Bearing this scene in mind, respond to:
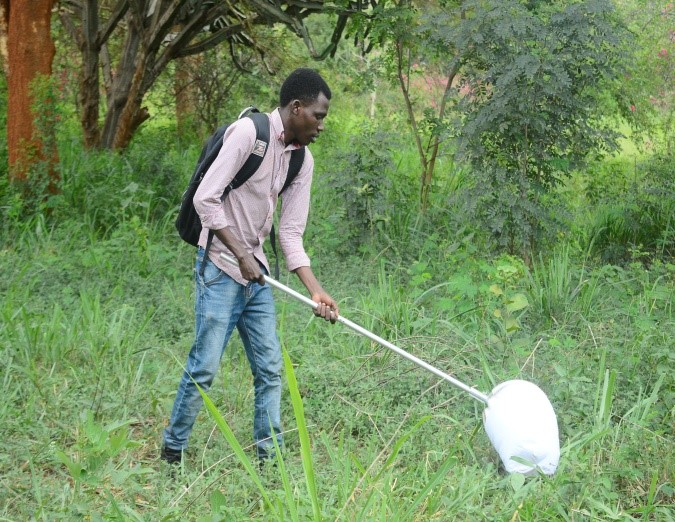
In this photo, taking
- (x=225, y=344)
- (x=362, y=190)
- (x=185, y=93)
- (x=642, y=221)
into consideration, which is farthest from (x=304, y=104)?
(x=185, y=93)

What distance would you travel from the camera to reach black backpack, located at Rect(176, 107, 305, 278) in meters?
3.58

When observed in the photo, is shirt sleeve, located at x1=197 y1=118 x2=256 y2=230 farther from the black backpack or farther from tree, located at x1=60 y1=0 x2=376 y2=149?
tree, located at x1=60 y1=0 x2=376 y2=149

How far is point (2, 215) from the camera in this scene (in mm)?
7535

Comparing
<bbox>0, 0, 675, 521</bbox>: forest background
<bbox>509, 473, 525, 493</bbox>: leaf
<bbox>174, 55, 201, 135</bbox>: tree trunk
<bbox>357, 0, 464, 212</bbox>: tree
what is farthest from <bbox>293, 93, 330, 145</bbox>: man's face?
<bbox>174, 55, 201, 135</bbox>: tree trunk

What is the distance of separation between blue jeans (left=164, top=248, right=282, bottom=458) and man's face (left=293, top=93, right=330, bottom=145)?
0.67 meters

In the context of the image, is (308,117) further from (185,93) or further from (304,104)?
(185,93)

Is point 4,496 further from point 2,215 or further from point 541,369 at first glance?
point 2,215

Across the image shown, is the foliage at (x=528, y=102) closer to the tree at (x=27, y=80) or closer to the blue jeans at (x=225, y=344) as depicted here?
the blue jeans at (x=225, y=344)

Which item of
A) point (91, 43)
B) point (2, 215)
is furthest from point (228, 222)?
point (91, 43)

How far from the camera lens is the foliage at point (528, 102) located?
6.12 m

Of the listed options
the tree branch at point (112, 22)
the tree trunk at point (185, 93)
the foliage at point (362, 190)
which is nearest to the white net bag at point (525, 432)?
the foliage at point (362, 190)

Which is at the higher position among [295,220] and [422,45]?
[422,45]

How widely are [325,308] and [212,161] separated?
78cm

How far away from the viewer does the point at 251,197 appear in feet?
12.0
